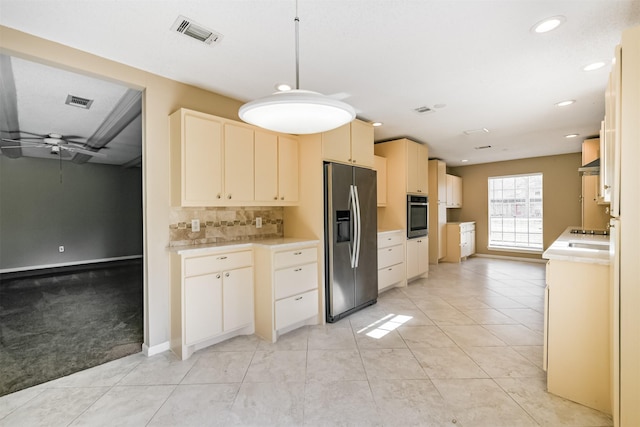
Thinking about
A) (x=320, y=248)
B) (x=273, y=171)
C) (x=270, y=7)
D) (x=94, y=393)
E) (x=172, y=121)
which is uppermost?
(x=270, y=7)

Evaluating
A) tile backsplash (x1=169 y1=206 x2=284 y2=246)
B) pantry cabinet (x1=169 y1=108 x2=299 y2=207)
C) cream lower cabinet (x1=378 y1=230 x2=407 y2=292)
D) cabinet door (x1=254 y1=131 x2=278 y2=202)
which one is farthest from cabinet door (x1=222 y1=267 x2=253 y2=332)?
cream lower cabinet (x1=378 y1=230 x2=407 y2=292)

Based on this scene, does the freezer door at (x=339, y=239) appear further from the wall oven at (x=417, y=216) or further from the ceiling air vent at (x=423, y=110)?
the wall oven at (x=417, y=216)

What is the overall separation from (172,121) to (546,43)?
3.12m

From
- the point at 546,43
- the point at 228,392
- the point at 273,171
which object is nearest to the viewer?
the point at 228,392

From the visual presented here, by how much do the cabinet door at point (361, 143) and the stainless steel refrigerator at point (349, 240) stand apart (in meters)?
0.19

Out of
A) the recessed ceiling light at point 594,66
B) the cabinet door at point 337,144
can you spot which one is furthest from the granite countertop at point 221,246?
the recessed ceiling light at point 594,66

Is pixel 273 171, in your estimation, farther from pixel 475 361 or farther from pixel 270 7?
pixel 475 361

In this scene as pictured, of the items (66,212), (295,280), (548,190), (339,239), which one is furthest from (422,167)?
(66,212)

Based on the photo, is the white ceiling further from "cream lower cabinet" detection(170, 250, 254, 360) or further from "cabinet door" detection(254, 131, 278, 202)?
"cream lower cabinet" detection(170, 250, 254, 360)

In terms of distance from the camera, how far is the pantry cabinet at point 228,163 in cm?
261

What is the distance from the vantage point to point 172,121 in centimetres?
270

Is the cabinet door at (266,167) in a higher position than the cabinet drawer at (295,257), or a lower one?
higher

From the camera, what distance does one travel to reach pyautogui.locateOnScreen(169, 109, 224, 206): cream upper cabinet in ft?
8.49

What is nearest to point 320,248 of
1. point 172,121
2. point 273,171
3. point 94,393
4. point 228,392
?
point 273,171
